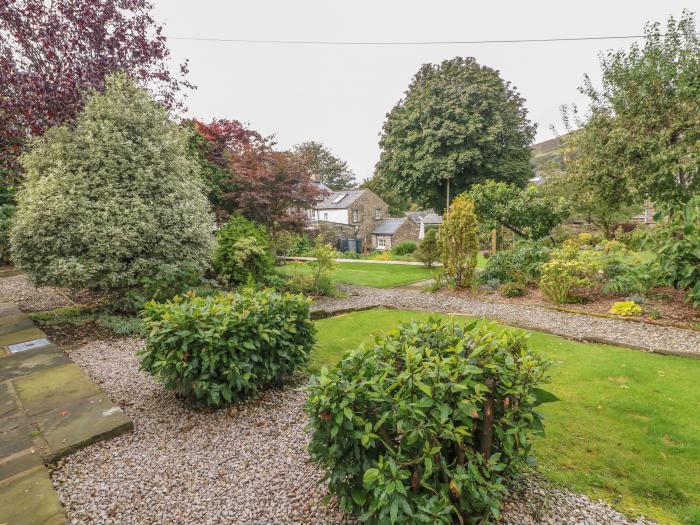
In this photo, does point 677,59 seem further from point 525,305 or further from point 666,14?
point 525,305

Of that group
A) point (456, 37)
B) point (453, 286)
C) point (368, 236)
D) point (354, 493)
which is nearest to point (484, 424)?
point (354, 493)

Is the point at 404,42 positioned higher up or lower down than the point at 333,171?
lower down

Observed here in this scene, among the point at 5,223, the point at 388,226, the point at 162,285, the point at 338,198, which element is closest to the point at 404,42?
the point at 162,285

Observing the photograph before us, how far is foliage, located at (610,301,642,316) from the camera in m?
5.97

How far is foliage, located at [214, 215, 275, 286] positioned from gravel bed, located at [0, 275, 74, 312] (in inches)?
115

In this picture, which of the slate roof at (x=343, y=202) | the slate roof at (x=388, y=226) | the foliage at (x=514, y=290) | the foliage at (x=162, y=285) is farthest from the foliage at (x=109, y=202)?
the slate roof at (x=388, y=226)

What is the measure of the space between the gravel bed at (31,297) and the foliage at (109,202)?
1750 mm

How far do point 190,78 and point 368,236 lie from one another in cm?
2467

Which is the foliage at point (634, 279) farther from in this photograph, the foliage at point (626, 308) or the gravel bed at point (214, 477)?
the gravel bed at point (214, 477)

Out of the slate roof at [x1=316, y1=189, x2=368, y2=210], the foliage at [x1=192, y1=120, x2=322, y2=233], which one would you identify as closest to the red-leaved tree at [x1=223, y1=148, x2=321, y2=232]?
the foliage at [x1=192, y1=120, x2=322, y2=233]

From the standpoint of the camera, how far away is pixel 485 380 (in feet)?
5.73

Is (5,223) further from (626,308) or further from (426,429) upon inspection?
(626,308)

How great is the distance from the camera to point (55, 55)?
21.7ft

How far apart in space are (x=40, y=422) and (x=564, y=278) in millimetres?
7939
